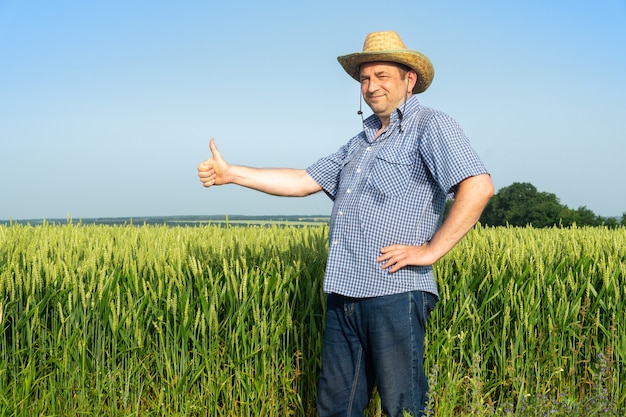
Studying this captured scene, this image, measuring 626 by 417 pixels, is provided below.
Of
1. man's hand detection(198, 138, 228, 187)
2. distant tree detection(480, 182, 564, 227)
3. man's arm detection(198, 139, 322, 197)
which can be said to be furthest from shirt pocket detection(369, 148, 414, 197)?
distant tree detection(480, 182, 564, 227)

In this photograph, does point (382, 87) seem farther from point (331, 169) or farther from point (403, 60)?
point (331, 169)

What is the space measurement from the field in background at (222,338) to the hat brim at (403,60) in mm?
1186

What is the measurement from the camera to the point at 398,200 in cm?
276

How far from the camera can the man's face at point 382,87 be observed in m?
2.94

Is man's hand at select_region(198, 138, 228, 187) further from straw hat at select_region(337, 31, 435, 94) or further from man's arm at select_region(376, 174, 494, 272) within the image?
man's arm at select_region(376, 174, 494, 272)

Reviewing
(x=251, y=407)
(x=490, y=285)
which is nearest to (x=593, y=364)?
(x=490, y=285)

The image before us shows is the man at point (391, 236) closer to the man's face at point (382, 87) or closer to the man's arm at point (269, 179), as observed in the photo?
the man's face at point (382, 87)

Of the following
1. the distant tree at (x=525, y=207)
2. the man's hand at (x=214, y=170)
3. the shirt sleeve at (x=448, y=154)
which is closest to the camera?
the shirt sleeve at (x=448, y=154)

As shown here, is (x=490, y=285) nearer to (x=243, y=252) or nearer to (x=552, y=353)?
(x=552, y=353)

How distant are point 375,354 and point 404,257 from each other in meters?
0.45

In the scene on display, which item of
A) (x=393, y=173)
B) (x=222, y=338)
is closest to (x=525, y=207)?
(x=222, y=338)

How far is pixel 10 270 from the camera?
3.78 meters

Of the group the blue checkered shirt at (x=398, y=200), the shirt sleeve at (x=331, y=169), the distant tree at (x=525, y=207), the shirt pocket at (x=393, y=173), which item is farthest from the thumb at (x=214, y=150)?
the distant tree at (x=525, y=207)

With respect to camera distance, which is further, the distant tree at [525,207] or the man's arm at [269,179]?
the distant tree at [525,207]
